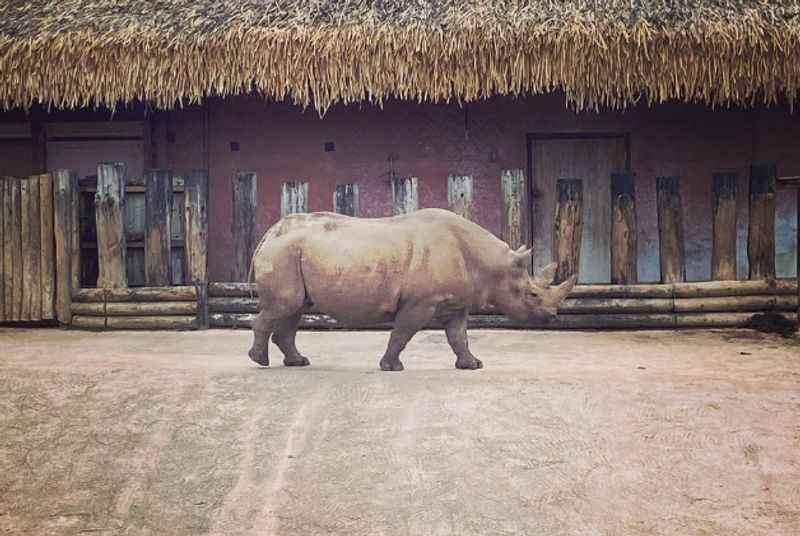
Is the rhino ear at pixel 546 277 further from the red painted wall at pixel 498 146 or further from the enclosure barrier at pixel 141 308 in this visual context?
the red painted wall at pixel 498 146

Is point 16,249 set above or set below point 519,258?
above

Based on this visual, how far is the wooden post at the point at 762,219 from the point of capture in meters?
6.86

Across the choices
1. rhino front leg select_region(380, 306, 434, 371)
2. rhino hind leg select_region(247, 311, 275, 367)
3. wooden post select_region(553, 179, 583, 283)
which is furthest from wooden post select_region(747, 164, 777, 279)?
rhino hind leg select_region(247, 311, 275, 367)

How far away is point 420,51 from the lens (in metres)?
7.36

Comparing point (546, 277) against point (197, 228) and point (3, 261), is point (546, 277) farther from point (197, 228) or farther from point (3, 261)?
point (3, 261)

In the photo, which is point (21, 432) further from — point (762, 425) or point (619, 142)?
point (619, 142)

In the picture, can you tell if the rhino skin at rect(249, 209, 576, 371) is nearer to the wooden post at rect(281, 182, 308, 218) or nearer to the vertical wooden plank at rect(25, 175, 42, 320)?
the wooden post at rect(281, 182, 308, 218)

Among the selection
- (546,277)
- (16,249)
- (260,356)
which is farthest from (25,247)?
(546,277)

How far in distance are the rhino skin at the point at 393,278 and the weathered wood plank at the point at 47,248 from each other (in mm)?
3048

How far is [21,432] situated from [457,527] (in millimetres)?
2056

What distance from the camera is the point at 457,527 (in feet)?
10.2

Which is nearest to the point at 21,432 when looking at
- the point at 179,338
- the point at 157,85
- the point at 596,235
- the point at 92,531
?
the point at 92,531

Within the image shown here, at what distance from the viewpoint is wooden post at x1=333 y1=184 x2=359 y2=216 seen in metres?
6.93

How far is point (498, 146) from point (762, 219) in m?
2.97
